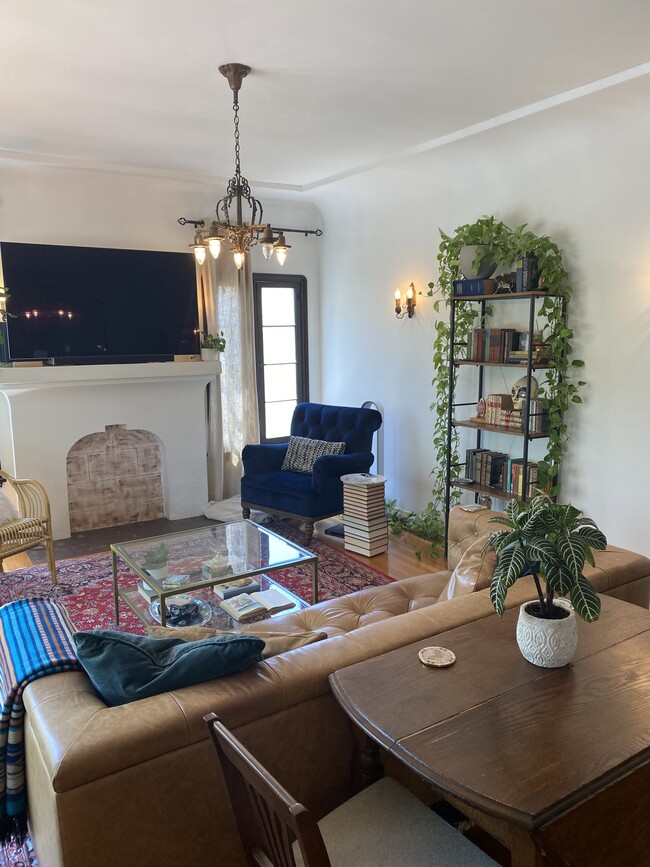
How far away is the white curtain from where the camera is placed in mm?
5828

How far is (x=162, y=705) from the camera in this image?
1567 mm

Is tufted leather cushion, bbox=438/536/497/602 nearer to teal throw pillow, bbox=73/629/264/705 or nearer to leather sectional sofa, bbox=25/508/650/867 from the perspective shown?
leather sectional sofa, bbox=25/508/650/867

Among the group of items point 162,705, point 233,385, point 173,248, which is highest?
point 173,248

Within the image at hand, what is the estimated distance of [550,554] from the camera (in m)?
1.61

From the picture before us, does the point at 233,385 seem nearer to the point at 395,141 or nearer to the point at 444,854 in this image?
the point at 395,141

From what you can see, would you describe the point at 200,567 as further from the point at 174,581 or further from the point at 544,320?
the point at 544,320

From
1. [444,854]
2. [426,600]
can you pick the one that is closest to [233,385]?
[426,600]

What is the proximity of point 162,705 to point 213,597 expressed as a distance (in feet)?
5.75

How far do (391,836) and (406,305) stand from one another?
4421 mm

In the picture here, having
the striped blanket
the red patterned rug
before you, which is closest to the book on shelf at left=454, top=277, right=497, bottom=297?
the red patterned rug

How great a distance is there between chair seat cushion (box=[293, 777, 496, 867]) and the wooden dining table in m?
0.09

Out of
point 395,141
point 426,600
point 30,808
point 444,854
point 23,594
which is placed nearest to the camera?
point 444,854

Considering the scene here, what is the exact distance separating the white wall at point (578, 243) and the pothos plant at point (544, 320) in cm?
9

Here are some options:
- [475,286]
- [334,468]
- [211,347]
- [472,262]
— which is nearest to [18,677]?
[334,468]
